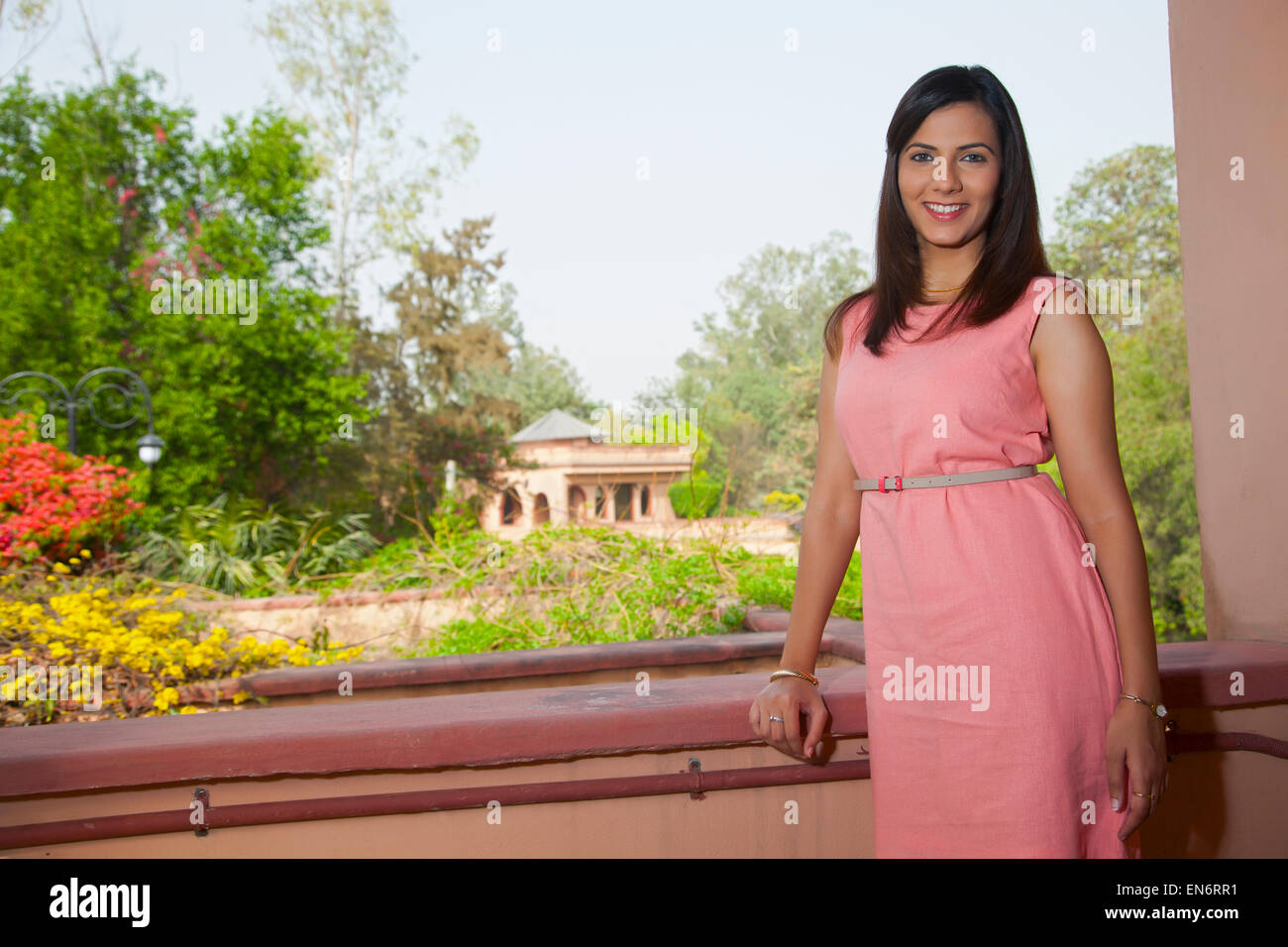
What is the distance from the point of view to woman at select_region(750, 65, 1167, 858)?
1185mm

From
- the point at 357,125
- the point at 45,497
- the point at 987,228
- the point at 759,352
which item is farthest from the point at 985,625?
the point at 759,352

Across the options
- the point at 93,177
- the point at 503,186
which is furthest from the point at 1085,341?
the point at 503,186

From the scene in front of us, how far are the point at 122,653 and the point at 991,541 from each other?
3163 mm

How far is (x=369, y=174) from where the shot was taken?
1694 cm

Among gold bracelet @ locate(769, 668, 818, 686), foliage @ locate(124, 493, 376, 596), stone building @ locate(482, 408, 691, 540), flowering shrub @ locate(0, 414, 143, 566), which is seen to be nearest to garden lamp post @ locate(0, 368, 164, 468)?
flowering shrub @ locate(0, 414, 143, 566)

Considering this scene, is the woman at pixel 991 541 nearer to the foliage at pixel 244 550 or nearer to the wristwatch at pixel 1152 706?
the wristwatch at pixel 1152 706

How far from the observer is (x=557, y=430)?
2155 centimetres

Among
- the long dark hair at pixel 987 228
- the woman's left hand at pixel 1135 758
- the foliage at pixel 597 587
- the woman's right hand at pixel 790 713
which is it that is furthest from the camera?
the foliage at pixel 597 587

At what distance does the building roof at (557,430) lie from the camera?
830 inches

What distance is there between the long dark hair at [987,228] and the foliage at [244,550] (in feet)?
22.2

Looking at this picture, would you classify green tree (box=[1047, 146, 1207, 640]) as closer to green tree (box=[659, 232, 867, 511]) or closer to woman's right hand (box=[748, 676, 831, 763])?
woman's right hand (box=[748, 676, 831, 763])

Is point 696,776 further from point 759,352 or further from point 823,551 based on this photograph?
point 759,352

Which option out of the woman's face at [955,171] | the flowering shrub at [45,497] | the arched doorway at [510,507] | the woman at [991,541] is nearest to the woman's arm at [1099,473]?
the woman at [991,541]
